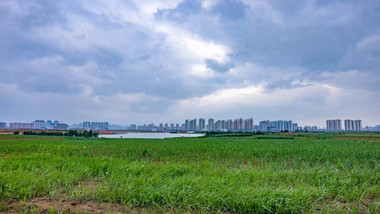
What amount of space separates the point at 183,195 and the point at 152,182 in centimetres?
113

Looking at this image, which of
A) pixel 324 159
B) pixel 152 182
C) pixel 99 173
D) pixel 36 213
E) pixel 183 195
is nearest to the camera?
pixel 36 213

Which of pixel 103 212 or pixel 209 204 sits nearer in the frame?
pixel 103 212

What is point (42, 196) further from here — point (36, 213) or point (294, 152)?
point (294, 152)

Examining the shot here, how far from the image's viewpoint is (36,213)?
11.8 feet

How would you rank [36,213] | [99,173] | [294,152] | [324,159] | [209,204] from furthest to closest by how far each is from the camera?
1. [294,152]
2. [324,159]
3. [99,173]
4. [209,204]
5. [36,213]

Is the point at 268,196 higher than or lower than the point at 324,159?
higher

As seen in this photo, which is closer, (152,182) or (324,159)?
(152,182)

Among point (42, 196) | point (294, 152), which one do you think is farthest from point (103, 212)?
point (294, 152)

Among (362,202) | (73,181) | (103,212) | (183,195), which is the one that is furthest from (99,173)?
(362,202)

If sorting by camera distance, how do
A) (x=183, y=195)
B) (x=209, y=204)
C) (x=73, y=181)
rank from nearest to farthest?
1. (x=209, y=204)
2. (x=183, y=195)
3. (x=73, y=181)

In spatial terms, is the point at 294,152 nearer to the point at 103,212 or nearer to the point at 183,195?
the point at 183,195

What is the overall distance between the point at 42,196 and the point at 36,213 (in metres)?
1.01

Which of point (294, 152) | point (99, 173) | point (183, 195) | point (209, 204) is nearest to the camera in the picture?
point (209, 204)

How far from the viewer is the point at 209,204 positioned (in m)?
3.90
